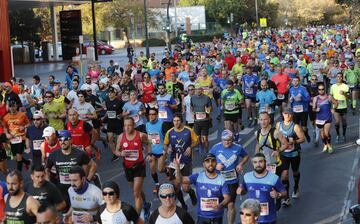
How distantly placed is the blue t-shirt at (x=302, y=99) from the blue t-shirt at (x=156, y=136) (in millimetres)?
5019

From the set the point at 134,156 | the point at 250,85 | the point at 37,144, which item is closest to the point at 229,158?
the point at 134,156

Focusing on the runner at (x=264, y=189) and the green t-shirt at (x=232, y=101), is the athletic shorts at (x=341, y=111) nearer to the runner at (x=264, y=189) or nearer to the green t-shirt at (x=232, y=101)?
the green t-shirt at (x=232, y=101)

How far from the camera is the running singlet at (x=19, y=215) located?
6.62m

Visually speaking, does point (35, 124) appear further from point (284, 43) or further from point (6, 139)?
point (284, 43)

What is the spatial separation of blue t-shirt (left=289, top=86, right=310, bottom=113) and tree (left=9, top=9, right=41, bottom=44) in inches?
1755

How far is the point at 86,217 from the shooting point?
737 cm

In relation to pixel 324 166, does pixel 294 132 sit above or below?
above

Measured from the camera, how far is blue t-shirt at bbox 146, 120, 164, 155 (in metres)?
11.4

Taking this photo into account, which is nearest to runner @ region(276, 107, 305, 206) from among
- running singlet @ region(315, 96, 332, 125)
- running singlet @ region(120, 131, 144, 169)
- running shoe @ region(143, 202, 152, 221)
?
running shoe @ region(143, 202, 152, 221)

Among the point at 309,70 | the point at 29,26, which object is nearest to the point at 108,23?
the point at 29,26

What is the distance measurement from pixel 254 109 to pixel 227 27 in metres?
68.5

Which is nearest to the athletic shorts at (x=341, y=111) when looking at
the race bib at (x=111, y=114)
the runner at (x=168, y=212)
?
the race bib at (x=111, y=114)

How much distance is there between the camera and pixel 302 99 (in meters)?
15.5

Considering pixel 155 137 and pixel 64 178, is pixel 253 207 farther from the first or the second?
pixel 155 137
